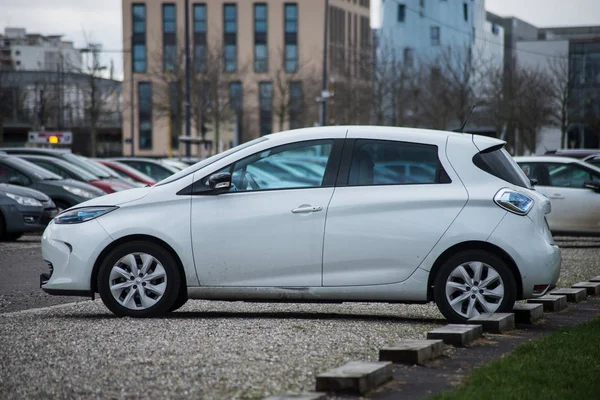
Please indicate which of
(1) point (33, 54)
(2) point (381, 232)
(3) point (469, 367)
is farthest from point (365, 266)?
(1) point (33, 54)

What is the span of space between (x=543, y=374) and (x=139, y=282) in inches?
158

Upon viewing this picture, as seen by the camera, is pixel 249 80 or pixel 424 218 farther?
pixel 249 80

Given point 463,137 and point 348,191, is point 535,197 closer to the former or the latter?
point 463,137

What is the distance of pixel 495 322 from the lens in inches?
323

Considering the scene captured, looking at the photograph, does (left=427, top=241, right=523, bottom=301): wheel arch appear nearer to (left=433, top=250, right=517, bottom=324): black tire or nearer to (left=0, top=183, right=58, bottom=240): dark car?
(left=433, top=250, right=517, bottom=324): black tire

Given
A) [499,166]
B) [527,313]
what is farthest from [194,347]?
[499,166]

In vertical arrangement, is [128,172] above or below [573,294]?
above

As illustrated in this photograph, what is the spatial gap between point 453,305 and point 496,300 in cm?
34

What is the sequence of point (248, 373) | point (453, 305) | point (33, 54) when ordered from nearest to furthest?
1. point (248, 373)
2. point (453, 305)
3. point (33, 54)

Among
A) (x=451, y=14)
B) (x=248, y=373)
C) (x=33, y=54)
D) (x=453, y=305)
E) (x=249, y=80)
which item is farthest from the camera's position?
(x=33, y=54)

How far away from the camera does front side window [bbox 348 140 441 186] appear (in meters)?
9.16

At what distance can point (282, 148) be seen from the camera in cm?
946

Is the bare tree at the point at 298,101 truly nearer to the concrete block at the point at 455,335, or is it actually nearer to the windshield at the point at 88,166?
the windshield at the point at 88,166

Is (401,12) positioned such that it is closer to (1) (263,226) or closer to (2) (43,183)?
(2) (43,183)
